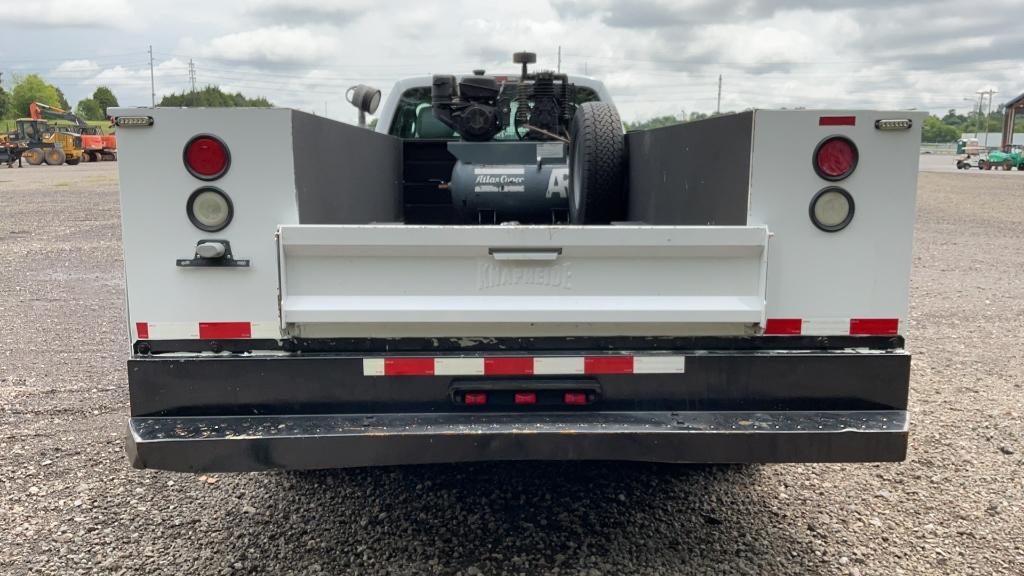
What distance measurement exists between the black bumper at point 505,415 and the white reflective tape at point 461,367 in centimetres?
4

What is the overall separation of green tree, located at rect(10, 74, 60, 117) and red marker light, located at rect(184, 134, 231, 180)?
411 feet

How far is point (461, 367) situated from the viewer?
3.01 meters

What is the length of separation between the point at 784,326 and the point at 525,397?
0.98 meters

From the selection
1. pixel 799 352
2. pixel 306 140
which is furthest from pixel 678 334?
pixel 306 140

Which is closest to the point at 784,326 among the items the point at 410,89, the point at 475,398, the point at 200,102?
the point at 475,398

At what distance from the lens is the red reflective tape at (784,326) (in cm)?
304

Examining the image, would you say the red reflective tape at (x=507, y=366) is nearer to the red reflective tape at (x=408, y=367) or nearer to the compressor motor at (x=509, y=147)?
the red reflective tape at (x=408, y=367)

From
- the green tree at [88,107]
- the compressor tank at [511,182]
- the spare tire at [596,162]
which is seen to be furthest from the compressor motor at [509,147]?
the green tree at [88,107]

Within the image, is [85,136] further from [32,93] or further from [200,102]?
[32,93]

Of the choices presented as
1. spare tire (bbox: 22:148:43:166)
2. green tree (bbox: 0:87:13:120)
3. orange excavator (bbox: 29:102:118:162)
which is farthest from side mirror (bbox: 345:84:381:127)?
green tree (bbox: 0:87:13:120)

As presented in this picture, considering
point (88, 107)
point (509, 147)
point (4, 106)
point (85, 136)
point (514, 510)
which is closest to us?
point (514, 510)

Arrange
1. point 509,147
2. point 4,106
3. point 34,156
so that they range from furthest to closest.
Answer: point 4,106
point 34,156
point 509,147

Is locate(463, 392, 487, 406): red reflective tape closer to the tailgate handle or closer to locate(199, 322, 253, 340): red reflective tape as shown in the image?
the tailgate handle

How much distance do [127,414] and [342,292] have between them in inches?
115
